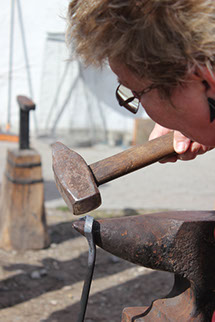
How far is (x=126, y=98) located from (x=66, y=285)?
78.4 inches

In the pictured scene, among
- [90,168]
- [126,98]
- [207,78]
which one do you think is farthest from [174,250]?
[207,78]

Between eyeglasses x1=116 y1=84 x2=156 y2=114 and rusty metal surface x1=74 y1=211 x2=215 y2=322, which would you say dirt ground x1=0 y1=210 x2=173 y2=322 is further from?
eyeglasses x1=116 y1=84 x2=156 y2=114

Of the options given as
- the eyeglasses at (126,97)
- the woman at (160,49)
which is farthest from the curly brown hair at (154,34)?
the eyeglasses at (126,97)

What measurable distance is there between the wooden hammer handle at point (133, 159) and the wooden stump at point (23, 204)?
6.09 feet

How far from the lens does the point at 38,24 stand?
25.2ft

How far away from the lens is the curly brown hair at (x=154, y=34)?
3.03 feet

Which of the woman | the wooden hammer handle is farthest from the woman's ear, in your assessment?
the wooden hammer handle

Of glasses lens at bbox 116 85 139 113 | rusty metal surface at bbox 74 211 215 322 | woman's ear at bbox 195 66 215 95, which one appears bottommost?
rusty metal surface at bbox 74 211 215 322

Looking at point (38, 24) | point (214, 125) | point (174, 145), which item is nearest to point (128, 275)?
point (174, 145)

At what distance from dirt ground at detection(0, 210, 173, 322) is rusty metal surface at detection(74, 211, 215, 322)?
4.22 feet

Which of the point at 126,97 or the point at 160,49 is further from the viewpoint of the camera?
the point at 126,97

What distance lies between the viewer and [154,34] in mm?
944

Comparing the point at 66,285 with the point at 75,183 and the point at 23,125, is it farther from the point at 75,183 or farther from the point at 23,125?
the point at 75,183

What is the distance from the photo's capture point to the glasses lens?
1.27 m
